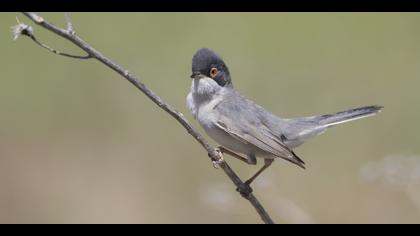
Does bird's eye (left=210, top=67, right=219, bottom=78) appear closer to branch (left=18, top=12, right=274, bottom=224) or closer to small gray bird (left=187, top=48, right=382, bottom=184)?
small gray bird (left=187, top=48, right=382, bottom=184)

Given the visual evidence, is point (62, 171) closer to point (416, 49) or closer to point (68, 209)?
point (68, 209)

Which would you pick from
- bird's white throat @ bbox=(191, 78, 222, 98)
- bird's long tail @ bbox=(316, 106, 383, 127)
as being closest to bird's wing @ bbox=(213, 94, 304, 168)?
bird's white throat @ bbox=(191, 78, 222, 98)

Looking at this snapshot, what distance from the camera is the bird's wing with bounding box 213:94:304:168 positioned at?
15.0 feet

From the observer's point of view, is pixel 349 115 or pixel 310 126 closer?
pixel 349 115

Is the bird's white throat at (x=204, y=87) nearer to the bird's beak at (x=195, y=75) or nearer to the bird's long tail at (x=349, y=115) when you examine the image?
the bird's beak at (x=195, y=75)

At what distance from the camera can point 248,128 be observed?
4.73m

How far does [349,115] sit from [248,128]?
69 centimetres

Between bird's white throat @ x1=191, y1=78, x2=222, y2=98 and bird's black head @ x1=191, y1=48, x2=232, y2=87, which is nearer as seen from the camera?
bird's black head @ x1=191, y1=48, x2=232, y2=87

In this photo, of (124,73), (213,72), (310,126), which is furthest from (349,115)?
(124,73)

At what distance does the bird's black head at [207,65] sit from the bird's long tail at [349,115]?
2.60ft

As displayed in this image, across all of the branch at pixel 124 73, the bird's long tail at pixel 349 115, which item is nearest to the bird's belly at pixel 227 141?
the bird's long tail at pixel 349 115

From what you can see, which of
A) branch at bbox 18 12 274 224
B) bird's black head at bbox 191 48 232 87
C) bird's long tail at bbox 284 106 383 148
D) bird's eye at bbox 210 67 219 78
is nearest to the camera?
branch at bbox 18 12 274 224

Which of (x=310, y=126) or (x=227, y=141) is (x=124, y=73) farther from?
(x=310, y=126)

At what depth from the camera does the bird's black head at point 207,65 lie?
4.55 metres
